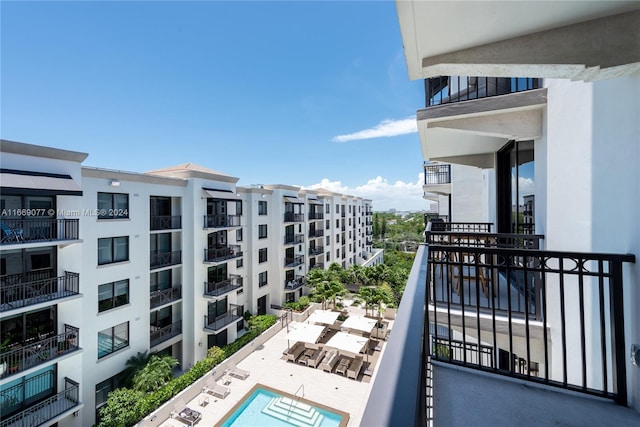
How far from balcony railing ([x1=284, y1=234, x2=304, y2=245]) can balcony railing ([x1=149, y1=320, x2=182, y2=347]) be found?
31.6 feet

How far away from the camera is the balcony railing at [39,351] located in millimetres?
7729

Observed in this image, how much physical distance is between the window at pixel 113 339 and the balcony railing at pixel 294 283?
11.3 m

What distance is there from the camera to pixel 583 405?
2379 millimetres

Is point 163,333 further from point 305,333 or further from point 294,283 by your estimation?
point 294,283

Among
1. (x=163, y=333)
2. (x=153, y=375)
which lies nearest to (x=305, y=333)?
(x=163, y=333)

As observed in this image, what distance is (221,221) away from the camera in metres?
15.1

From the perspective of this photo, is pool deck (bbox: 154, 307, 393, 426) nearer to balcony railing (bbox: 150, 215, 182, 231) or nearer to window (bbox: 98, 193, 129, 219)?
balcony railing (bbox: 150, 215, 182, 231)

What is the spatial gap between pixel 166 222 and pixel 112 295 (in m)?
3.70

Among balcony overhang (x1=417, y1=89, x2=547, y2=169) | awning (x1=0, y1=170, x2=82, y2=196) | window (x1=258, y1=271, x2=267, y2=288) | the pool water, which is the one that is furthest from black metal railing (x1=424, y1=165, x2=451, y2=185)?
awning (x1=0, y1=170, x2=82, y2=196)

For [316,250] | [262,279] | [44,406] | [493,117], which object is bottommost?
[44,406]

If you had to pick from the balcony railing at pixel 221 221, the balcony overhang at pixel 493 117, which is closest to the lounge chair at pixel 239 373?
the balcony railing at pixel 221 221

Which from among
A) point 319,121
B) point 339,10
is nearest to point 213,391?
point 339,10

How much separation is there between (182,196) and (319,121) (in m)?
17.7

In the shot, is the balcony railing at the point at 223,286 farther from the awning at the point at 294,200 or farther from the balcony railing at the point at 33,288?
the awning at the point at 294,200
